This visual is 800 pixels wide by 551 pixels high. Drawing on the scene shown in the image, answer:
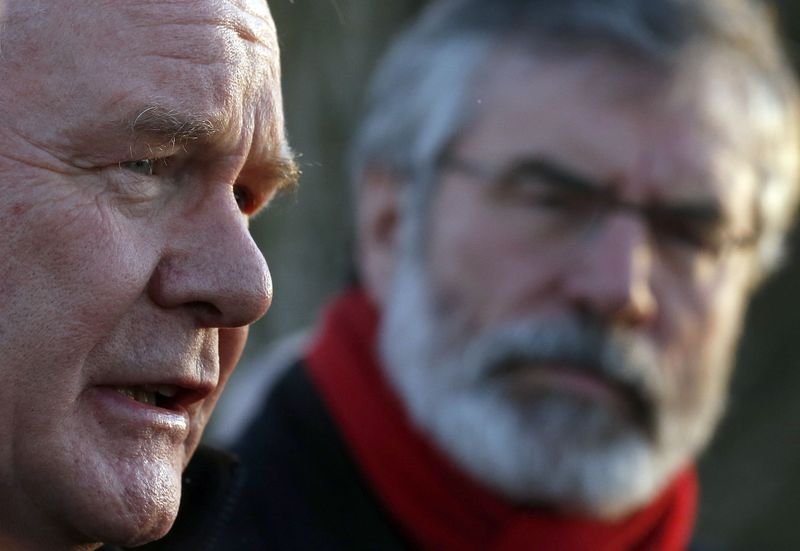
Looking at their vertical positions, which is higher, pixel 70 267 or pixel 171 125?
pixel 171 125

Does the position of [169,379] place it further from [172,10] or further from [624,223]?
[624,223]

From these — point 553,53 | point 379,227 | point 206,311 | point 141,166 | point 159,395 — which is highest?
point 141,166

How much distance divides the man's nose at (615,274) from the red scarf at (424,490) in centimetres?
60

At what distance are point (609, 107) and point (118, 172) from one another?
2.28 meters

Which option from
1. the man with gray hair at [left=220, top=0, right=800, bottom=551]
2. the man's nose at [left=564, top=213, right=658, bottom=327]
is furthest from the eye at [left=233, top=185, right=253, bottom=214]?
the man's nose at [left=564, top=213, right=658, bottom=327]

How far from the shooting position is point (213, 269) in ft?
4.54

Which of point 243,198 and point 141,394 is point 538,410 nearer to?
point 243,198

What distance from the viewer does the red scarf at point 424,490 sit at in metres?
3.27

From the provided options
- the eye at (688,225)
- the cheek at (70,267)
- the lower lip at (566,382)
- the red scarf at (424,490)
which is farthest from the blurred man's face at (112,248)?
the eye at (688,225)

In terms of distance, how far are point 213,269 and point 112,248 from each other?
0.12 metres

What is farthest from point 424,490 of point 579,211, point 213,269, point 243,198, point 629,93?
point 213,269

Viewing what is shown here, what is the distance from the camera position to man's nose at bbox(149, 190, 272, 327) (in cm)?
137

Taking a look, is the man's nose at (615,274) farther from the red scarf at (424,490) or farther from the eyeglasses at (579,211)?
the red scarf at (424,490)

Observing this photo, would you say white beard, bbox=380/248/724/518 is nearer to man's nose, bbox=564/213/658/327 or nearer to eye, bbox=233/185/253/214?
man's nose, bbox=564/213/658/327
